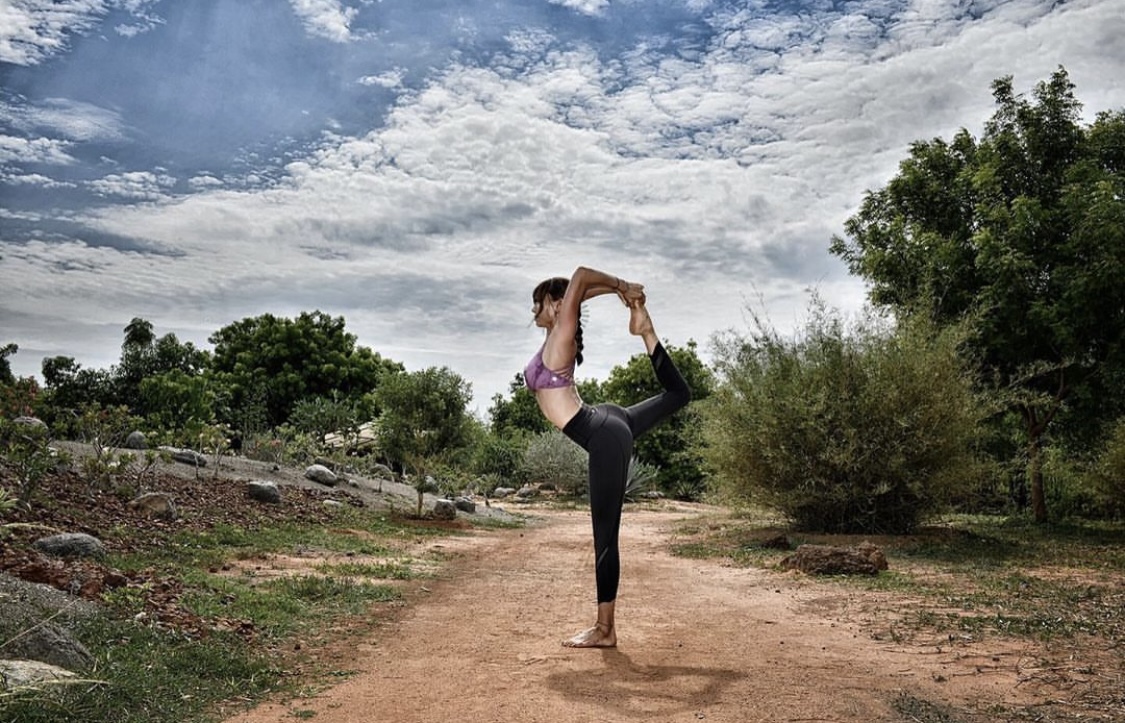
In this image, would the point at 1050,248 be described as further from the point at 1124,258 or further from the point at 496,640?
the point at 496,640

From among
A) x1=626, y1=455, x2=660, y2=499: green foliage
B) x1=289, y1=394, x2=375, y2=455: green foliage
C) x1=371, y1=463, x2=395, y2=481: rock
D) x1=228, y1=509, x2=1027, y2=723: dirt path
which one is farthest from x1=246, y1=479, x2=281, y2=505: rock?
x1=289, y1=394, x2=375, y2=455: green foliage

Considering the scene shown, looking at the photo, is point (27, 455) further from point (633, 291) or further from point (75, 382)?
point (75, 382)

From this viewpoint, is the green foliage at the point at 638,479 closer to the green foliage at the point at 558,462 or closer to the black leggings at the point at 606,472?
the green foliage at the point at 558,462

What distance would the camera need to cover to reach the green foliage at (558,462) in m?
28.0

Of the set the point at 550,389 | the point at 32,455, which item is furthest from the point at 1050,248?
the point at 32,455

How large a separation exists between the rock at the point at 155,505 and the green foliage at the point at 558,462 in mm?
17334

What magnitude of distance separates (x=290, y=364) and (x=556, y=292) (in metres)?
40.2

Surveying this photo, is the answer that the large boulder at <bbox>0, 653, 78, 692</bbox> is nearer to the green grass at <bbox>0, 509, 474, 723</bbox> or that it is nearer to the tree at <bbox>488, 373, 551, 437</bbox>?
the green grass at <bbox>0, 509, 474, 723</bbox>

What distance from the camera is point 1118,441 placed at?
15.0 m

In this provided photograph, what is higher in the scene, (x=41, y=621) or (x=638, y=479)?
(x=41, y=621)

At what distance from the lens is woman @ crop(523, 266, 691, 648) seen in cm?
→ 500

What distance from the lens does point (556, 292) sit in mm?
5141

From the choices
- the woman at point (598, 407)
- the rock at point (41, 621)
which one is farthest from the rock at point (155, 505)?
the woman at point (598, 407)

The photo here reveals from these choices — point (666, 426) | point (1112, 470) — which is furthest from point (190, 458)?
point (666, 426)
